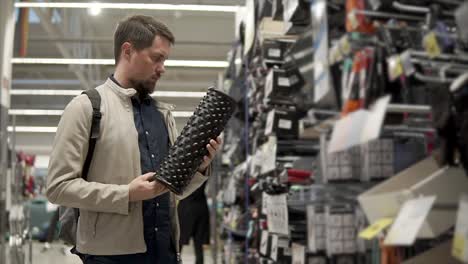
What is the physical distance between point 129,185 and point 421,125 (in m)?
1.02

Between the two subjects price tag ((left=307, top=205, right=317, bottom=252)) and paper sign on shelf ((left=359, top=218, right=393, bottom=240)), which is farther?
price tag ((left=307, top=205, right=317, bottom=252))

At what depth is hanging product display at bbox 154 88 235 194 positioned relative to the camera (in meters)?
2.01

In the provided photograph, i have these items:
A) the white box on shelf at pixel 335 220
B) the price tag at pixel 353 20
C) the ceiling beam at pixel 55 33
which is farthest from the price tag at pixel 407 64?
the ceiling beam at pixel 55 33

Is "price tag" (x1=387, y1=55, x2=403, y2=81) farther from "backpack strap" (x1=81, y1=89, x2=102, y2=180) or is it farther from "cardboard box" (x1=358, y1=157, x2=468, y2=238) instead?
"backpack strap" (x1=81, y1=89, x2=102, y2=180)

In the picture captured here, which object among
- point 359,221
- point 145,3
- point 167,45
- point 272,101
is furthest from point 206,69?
point 359,221

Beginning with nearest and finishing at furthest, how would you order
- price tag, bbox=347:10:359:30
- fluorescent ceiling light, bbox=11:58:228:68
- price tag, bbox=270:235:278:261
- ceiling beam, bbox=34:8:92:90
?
1. price tag, bbox=347:10:359:30
2. price tag, bbox=270:235:278:261
3. ceiling beam, bbox=34:8:92:90
4. fluorescent ceiling light, bbox=11:58:228:68

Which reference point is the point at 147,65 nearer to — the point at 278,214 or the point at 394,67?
the point at 278,214

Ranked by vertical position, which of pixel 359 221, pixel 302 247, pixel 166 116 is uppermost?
pixel 166 116

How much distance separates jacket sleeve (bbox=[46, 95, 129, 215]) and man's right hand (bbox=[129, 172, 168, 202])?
30 mm

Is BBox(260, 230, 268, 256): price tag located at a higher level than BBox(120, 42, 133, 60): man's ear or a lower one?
lower

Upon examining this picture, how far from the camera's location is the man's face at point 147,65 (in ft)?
7.36

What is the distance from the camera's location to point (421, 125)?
1419 mm

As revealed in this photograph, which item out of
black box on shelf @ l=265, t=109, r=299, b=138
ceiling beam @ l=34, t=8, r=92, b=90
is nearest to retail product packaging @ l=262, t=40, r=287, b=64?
black box on shelf @ l=265, t=109, r=299, b=138

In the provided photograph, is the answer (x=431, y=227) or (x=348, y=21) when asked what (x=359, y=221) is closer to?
(x=431, y=227)
